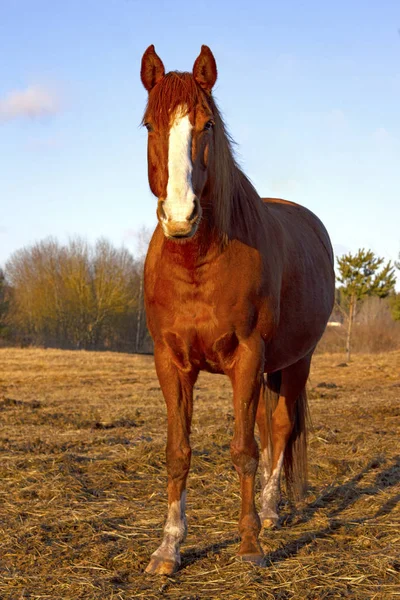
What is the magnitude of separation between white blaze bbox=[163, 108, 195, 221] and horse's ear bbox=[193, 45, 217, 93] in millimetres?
303

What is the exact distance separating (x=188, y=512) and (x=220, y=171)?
7.83 feet

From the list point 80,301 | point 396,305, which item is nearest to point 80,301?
point 80,301

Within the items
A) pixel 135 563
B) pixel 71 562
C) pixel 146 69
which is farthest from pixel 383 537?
pixel 146 69

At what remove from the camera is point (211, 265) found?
138 inches

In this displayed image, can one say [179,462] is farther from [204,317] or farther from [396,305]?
[396,305]

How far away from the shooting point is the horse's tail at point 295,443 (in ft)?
16.1

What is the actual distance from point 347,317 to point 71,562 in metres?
21.9

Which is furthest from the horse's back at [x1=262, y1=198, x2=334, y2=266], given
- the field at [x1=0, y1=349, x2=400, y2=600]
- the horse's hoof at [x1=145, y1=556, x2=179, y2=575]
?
the horse's hoof at [x1=145, y1=556, x2=179, y2=575]

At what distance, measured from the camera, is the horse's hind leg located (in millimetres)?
4863

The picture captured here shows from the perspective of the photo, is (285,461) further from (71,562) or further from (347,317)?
(347,317)

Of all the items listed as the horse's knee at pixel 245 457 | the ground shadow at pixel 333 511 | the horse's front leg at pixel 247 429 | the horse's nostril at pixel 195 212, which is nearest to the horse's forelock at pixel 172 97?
the horse's nostril at pixel 195 212

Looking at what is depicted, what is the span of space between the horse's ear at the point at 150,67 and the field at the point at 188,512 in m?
2.54

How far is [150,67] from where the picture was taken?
3.41 metres

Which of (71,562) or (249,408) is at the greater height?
(249,408)
